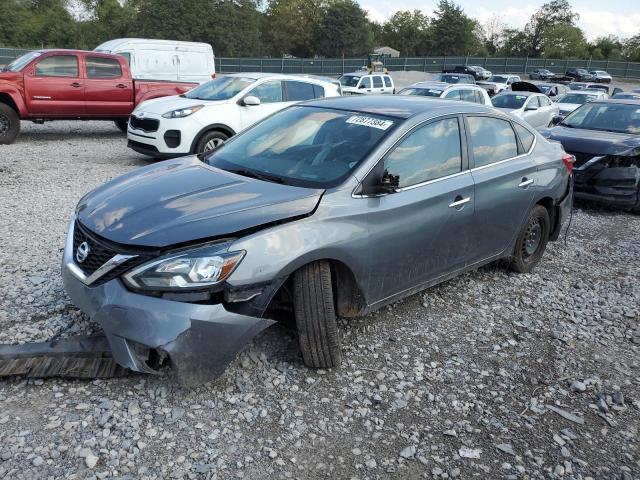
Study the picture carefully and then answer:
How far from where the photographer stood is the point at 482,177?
443 centimetres

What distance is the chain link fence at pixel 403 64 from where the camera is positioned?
4203 centimetres

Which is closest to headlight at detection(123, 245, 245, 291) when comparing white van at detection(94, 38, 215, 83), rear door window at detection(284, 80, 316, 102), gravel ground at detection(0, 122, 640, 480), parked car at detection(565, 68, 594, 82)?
gravel ground at detection(0, 122, 640, 480)

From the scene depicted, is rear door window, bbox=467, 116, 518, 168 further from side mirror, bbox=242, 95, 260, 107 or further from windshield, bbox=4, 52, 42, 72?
windshield, bbox=4, 52, 42, 72

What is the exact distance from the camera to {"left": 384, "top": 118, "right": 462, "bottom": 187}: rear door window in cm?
386

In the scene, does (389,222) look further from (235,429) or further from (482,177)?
(235,429)

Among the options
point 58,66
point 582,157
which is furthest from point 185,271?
point 58,66

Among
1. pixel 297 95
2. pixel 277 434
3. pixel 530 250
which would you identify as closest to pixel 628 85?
pixel 297 95

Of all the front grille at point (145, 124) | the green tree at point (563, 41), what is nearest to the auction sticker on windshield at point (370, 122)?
the front grille at point (145, 124)

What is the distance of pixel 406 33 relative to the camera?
323ft

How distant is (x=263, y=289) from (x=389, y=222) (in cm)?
105

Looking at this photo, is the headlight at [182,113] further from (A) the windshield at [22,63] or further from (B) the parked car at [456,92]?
(B) the parked car at [456,92]

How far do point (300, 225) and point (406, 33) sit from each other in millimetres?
103329

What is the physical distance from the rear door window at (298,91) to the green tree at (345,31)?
233ft

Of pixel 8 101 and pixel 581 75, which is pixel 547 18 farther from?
pixel 8 101
